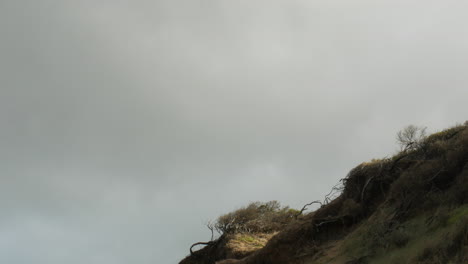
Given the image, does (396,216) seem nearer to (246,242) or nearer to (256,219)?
(246,242)

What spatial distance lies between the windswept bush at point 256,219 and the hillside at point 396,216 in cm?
701

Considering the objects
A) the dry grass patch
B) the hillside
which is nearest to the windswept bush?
the dry grass patch

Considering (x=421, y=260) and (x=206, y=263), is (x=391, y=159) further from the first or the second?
(x=206, y=263)

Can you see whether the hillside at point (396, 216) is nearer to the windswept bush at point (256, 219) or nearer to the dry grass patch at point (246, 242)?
the dry grass patch at point (246, 242)

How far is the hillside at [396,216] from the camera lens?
11.3 metres

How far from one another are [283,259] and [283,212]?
1367 cm

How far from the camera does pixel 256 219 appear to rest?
102ft

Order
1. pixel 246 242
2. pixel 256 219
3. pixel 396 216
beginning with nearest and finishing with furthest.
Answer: pixel 396 216
pixel 246 242
pixel 256 219

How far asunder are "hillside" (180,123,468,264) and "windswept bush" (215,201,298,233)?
276 inches

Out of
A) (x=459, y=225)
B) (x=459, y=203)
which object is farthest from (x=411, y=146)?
(x=459, y=225)

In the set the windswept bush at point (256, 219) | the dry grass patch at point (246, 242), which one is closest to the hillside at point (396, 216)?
the dry grass patch at point (246, 242)

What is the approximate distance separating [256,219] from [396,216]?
58.1 feet

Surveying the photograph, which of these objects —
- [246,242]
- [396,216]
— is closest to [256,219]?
[246,242]

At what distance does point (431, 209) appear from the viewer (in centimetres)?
1330
